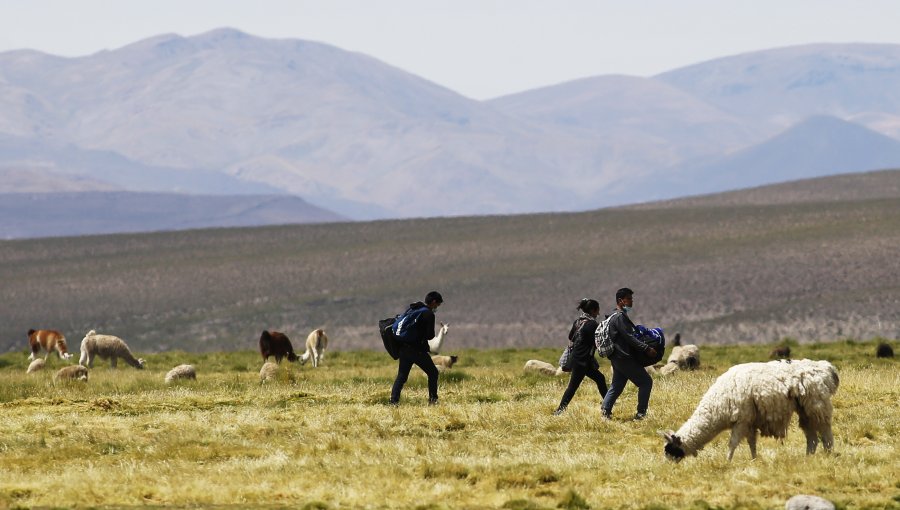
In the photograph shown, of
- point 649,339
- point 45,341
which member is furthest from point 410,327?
point 45,341

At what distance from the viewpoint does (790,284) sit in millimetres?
84625

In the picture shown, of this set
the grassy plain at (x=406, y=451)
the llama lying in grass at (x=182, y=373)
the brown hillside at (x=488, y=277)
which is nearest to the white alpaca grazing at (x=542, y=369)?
the grassy plain at (x=406, y=451)

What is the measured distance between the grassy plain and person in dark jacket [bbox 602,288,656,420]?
1.18ft

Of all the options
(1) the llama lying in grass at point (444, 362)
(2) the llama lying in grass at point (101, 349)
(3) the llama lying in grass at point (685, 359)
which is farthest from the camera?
(2) the llama lying in grass at point (101, 349)

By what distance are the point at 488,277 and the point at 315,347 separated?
53.6 m

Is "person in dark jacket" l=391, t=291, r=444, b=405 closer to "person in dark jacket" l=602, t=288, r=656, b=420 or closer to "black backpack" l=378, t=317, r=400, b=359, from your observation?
"black backpack" l=378, t=317, r=400, b=359

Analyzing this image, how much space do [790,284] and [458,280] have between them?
65.5ft

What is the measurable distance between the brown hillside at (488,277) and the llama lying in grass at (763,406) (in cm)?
5330

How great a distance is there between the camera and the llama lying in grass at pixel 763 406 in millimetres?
17672

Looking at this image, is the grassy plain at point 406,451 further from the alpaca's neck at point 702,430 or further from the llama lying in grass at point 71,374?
the llama lying in grass at point 71,374

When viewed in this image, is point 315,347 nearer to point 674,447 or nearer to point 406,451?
point 406,451

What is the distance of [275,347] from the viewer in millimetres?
39562

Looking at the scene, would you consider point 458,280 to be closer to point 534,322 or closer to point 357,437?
point 534,322

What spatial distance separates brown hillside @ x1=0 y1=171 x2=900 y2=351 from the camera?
8031cm
